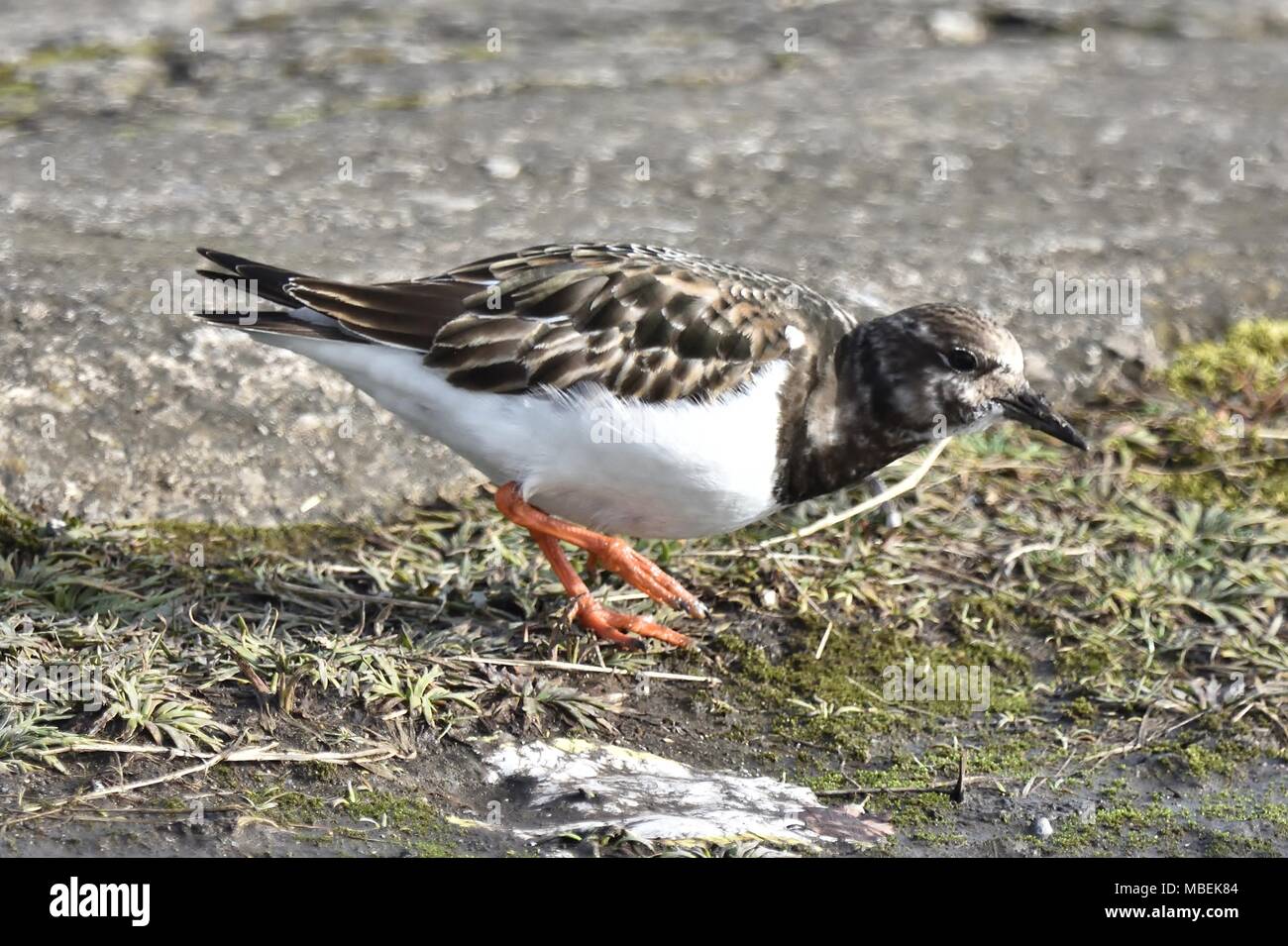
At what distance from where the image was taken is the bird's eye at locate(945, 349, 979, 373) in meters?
5.11

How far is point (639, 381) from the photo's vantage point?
483 cm

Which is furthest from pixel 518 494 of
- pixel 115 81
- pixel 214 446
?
pixel 115 81

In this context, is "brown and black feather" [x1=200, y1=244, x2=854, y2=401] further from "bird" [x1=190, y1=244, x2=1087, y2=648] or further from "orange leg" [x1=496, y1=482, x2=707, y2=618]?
"orange leg" [x1=496, y1=482, x2=707, y2=618]

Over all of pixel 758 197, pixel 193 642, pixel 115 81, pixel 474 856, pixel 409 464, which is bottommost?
pixel 474 856

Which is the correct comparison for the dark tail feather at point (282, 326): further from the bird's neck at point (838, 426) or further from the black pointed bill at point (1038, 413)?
the black pointed bill at point (1038, 413)

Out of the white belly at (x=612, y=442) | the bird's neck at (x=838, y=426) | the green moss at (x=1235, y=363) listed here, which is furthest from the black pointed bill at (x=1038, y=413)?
the green moss at (x=1235, y=363)

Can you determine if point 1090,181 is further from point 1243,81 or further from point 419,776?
point 419,776

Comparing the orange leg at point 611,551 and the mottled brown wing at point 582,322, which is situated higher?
the mottled brown wing at point 582,322

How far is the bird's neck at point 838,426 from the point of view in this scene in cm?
499

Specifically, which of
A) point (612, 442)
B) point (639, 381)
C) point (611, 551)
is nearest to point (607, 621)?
point (611, 551)

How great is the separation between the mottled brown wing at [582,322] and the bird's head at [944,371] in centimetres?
33

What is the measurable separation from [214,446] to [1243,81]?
733 cm

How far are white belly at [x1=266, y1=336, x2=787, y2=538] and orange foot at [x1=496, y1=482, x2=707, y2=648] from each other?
0.31 feet

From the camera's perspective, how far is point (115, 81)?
29.8 feet
